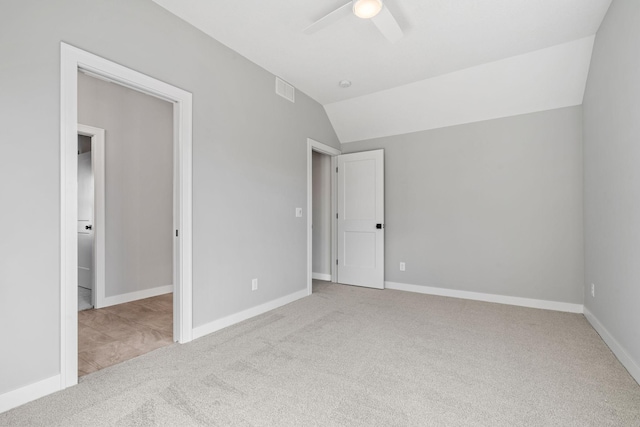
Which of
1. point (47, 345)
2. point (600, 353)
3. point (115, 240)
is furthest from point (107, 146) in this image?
point (600, 353)

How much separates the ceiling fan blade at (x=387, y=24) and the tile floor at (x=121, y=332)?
3171mm

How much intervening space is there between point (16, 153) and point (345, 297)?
3514 millimetres

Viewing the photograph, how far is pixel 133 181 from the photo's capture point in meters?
4.06

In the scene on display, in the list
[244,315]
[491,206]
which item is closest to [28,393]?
[244,315]

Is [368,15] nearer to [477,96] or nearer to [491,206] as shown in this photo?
[477,96]

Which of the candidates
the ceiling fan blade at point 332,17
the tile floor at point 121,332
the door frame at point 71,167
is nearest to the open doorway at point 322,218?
the tile floor at point 121,332

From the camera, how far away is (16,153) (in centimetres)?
175

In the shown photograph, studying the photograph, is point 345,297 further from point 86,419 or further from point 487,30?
point 487,30

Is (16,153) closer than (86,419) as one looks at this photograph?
No

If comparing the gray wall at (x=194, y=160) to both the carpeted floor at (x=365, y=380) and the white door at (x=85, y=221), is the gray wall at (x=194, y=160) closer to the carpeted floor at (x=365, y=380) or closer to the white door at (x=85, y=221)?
the carpeted floor at (x=365, y=380)

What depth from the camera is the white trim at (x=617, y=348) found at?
2045 millimetres

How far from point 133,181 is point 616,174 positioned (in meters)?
5.07

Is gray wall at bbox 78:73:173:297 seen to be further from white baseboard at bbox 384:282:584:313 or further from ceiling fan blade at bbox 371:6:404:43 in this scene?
white baseboard at bbox 384:282:584:313

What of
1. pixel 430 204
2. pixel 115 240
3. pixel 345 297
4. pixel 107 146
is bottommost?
pixel 345 297
